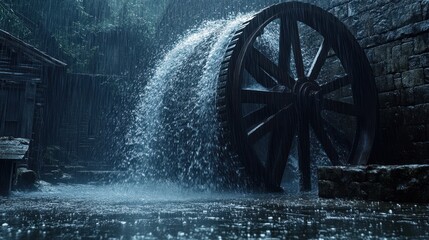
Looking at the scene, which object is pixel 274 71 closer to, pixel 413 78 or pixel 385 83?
pixel 385 83

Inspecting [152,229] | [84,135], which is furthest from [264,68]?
[84,135]

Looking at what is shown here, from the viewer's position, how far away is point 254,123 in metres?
6.30

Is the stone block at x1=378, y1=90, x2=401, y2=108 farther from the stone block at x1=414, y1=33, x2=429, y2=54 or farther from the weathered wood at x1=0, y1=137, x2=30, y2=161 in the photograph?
the weathered wood at x1=0, y1=137, x2=30, y2=161

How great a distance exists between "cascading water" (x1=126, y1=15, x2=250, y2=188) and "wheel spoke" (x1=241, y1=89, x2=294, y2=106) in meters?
0.45

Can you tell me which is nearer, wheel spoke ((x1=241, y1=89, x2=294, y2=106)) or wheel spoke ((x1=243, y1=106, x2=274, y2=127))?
wheel spoke ((x1=241, y1=89, x2=294, y2=106))

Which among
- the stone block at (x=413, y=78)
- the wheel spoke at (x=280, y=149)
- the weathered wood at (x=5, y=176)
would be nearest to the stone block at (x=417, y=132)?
the stone block at (x=413, y=78)

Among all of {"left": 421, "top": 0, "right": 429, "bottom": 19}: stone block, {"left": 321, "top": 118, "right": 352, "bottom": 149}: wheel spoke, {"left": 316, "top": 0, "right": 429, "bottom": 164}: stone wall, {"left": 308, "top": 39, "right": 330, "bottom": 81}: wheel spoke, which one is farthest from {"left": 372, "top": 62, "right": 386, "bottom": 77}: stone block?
{"left": 321, "top": 118, "right": 352, "bottom": 149}: wheel spoke

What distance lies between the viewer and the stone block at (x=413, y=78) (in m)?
5.99

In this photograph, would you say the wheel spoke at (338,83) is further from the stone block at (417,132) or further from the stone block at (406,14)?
the stone block at (417,132)

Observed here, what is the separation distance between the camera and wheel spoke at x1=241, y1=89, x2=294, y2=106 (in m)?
5.43

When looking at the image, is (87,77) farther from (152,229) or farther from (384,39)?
(152,229)

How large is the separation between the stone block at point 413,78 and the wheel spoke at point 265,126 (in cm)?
182

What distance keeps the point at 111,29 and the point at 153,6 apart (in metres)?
4.10

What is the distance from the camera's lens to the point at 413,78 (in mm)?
6098
